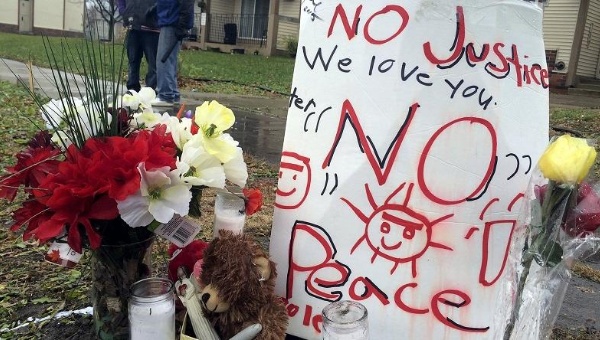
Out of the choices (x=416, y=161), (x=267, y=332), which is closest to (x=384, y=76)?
(x=416, y=161)

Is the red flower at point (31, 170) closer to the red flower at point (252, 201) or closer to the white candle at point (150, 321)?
the white candle at point (150, 321)

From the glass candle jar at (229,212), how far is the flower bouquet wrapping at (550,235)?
2.97 feet

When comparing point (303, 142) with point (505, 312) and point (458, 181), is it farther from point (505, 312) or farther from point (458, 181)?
point (505, 312)

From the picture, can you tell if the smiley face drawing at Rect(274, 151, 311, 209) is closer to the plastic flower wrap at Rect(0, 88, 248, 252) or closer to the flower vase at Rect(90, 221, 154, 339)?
the plastic flower wrap at Rect(0, 88, 248, 252)

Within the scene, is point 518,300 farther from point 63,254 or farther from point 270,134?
point 270,134

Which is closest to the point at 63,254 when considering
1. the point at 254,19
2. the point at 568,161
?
the point at 568,161

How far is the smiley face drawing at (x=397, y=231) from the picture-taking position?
5.91 ft

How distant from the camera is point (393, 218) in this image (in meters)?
1.82

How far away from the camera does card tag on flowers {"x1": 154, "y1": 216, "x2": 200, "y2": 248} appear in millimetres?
1701

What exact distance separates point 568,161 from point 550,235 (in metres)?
0.18

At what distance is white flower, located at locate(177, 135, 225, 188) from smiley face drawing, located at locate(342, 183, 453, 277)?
0.49 meters

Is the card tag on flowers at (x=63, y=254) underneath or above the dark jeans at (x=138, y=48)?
underneath

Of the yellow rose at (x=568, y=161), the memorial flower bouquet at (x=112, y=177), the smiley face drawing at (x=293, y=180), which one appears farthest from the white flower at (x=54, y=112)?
the yellow rose at (x=568, y=161)

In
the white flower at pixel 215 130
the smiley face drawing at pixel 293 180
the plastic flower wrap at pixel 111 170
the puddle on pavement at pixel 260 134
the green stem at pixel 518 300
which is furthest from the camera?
the puddle on pavement at pixel 260 134
